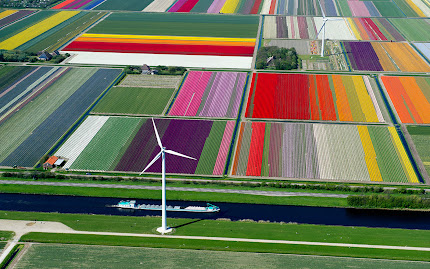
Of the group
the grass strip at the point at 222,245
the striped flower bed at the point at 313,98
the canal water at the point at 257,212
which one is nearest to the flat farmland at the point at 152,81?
the striped flower bed at the point at 313,98

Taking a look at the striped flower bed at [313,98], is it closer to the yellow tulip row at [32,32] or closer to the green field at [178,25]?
the green field at [178,25]

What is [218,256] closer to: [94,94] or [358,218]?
[358,218]

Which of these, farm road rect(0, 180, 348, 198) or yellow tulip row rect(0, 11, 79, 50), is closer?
farm road rect(0, 180, 348, 198)

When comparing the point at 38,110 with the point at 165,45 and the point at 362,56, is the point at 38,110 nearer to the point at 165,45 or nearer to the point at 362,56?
the point at 165,45

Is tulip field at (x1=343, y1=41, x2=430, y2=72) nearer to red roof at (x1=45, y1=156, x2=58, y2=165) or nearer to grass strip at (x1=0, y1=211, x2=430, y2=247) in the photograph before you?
grass strip at (x1=0, y1=211, x2=430, y2=247)

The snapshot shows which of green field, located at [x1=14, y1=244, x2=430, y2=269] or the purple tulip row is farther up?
the purple tulip row

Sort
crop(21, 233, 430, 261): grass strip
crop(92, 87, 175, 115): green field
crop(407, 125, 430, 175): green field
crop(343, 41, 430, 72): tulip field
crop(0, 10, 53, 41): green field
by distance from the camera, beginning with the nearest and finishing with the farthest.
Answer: crop(21, 233, 430, 261): grass strip
crop(407, 125, 430, 175): green field
crop(92, 87, 175, 115): green field
crop(343, 41, 430, 72): tulip field
crop(0, 10, 53, 41): green field

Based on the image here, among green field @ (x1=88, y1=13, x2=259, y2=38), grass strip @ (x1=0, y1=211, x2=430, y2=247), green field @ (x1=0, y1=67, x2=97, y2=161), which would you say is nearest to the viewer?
grass strip @ (x1=0, y1=211, x2=430, y2=247)

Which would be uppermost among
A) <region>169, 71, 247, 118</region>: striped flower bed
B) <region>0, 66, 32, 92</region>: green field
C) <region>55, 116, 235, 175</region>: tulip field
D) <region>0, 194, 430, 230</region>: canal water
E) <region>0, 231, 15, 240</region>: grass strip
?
<region>0, 66, 32, 92</region>: green field

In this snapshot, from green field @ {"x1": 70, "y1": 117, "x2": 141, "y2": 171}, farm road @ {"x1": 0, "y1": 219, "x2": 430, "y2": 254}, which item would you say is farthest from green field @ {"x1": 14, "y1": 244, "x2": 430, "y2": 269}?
green field @ {"x1": 70, "y1": 117, "x2": 141, "y2": 171}

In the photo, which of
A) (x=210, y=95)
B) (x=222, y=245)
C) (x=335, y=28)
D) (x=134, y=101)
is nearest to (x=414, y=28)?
→ (x=335, y=28)
